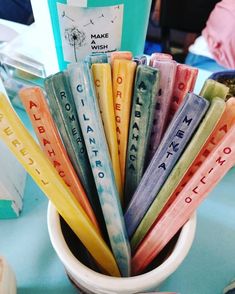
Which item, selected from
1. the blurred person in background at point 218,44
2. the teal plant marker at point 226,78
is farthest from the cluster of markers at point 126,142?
the blurred person in background at point 218,44

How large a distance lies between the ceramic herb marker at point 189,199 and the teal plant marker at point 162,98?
4 centimetres

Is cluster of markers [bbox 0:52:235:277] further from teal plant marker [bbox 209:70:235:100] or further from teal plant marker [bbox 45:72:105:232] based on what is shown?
teal plant marker [bbox 209:70:235:100]

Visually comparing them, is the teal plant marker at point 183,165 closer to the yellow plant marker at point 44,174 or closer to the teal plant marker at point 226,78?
the yellow plant marker at point 44,174

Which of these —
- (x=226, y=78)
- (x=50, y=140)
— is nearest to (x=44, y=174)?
(x=50, y=140)

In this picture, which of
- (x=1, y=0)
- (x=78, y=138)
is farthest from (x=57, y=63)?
(x=1, y=0)

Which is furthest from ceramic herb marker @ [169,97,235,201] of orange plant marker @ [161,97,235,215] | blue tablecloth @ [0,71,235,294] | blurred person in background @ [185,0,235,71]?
blurred person in background @ [185,0,235,71]

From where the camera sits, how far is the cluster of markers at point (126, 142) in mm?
166

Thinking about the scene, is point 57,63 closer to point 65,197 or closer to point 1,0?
point 65,197

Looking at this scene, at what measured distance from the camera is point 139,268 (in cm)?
22

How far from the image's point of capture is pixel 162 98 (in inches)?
7.3

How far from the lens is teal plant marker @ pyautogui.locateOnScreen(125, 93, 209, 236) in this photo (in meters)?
0.16

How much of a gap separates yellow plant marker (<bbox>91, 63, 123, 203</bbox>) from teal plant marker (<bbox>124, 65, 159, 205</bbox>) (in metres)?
0.01

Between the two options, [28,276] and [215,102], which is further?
[28,276]

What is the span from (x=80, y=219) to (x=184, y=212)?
0.19ft
